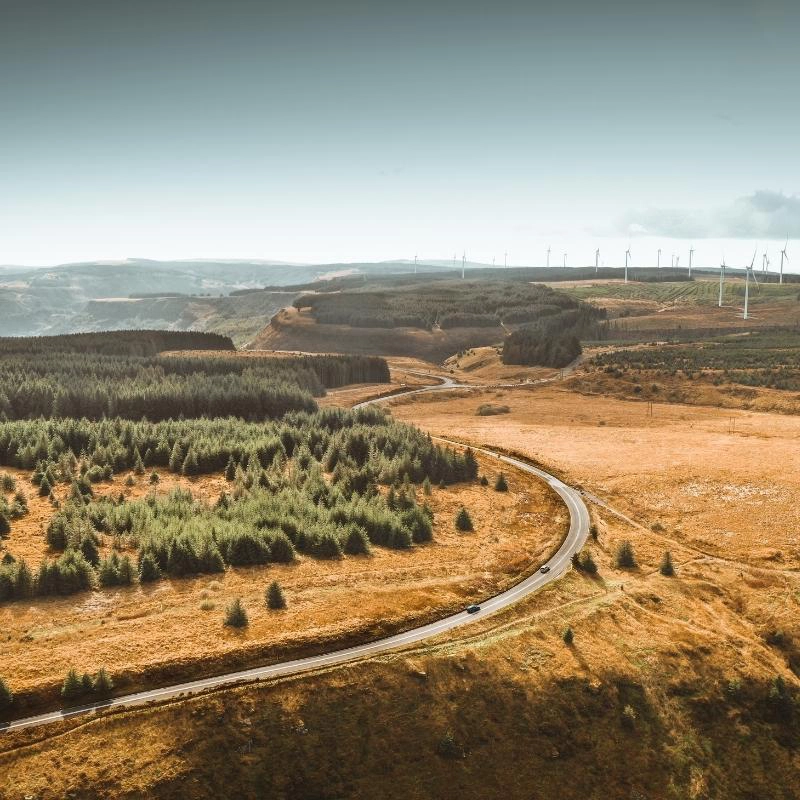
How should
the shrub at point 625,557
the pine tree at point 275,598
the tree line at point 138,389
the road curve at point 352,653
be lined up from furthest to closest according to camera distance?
1. the tree line at point 138,389
2. the shrub at point 625,557
3. the pine tree at point 275,598
4. the road curve at point 352,653

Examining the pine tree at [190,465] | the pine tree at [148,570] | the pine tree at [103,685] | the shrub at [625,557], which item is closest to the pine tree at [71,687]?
the pine tree at [103,685]

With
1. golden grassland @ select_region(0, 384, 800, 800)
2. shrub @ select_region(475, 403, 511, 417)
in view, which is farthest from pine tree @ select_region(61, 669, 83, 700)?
shrub @ select_region(475, 403, 511, 417)

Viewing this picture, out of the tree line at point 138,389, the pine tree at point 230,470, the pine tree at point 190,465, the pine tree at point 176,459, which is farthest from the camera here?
the tree line at point 138,389

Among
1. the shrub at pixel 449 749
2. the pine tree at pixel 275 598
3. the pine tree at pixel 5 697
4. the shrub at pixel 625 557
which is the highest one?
the pine tree at pixel 5 697

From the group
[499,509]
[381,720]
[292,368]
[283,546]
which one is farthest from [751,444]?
[292,368]

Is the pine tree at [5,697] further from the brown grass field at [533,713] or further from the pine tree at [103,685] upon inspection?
the pine tree at [103,685]

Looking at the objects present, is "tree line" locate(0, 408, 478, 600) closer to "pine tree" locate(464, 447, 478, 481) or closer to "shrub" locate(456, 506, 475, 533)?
"pine tree" locate(464, 447, 478, 481)

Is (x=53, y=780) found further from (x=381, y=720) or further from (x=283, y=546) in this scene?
(x=283, y=546)
